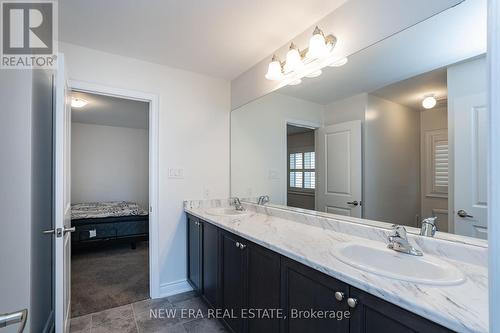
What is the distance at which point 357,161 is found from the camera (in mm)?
1753

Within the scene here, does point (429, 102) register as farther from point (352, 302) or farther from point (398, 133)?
point (352, 302)

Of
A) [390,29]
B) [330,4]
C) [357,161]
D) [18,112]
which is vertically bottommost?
[357,161]

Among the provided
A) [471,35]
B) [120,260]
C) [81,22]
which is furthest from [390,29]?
[120,260]

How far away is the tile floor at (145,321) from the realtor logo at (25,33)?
6.36 ft

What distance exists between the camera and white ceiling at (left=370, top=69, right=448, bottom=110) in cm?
127

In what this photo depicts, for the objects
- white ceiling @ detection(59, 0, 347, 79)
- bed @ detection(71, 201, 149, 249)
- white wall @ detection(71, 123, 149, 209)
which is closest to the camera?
white ceiling @ detection(59, 0, 347, 79)

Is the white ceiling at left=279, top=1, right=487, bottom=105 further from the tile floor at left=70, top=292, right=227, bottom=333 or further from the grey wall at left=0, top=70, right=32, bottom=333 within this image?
the tile floor at left=70, top=292, right=227, bottom=333

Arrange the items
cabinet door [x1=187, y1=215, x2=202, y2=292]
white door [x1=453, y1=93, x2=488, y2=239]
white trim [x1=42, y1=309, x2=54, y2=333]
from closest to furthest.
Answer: white door [x1=453, y1=93, x2=488, y2=239] → white trim [x1=42, y1=309, x2=54, y2=333] → cabinet door [x1=187, y1=215, x2=202, y2=292]

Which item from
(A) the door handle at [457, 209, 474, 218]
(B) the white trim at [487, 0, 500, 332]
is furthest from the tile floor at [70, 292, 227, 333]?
(B) the white trim at [487, 0, 500, 332]

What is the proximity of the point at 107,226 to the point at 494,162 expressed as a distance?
4.39 meters

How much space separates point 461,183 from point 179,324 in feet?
7.11

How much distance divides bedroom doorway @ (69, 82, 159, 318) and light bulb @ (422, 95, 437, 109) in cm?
220

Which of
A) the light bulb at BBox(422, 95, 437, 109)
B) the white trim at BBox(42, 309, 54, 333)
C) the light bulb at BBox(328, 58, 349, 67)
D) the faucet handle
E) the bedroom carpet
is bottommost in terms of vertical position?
the bedroom carpet

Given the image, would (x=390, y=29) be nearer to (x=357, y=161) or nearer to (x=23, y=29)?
(x=357, y=161)
